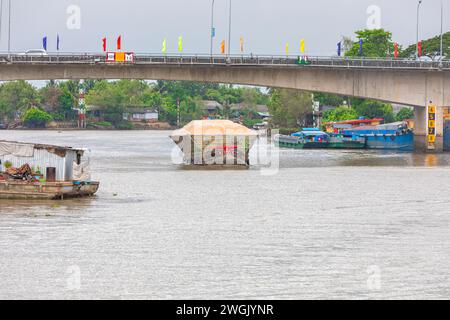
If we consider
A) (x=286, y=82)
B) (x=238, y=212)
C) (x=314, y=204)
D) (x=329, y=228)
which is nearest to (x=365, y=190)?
(x=314, y=204)

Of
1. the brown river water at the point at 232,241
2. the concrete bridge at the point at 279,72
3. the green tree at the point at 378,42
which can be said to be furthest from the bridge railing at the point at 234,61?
the green tree at the point at 378,42

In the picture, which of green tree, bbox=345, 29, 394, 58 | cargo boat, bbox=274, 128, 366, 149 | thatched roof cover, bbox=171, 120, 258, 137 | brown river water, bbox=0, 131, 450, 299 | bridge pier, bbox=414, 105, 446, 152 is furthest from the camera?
green tree, bbox=345, 29, 394, 58

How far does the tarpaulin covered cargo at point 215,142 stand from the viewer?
275 ft

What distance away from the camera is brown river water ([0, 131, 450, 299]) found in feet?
110

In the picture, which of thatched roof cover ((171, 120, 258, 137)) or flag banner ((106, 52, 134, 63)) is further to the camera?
flag banner ((106, 52, 134, 63))

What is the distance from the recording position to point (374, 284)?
111ft

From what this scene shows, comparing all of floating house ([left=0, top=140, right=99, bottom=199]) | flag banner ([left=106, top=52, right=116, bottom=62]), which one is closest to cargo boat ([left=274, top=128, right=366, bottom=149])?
flag banner ([left=106, top=52, right=116, bottom=62])

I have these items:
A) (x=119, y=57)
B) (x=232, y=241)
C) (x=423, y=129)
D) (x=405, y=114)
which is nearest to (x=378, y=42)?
(x=405, y=114)

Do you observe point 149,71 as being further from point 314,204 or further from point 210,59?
point 314,204

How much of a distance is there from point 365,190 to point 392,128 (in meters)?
61.7

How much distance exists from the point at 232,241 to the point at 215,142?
43209 mm

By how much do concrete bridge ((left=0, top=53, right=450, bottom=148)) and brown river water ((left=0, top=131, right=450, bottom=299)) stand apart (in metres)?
29.1

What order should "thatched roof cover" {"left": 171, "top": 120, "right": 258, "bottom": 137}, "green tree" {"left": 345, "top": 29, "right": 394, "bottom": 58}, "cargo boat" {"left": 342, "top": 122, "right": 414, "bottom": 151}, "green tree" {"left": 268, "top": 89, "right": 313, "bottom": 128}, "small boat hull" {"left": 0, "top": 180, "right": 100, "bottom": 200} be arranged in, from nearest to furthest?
"small boat hull" {"left": 0, "top": 180, "right": 100, "bottom": 200} < "thatched roof cover" {"left": 171, "top": 120, "right": 258, "bottom": 137} < "cargo boat" {"left": 342, "top": 122, "right": 414, "bottom": 151} < "green tree" {"left": 345, "top": 29, "right": 394, "bottom": 58} < "green tree" {"left": 268, "top": 89, "right": 313, "bottom": 128}

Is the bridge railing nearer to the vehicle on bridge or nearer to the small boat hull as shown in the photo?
the vehicle on bridge
